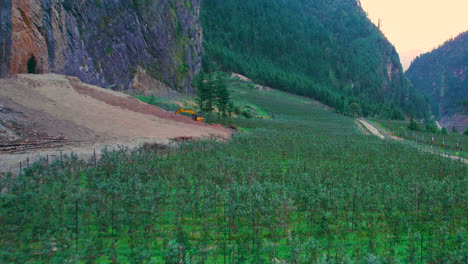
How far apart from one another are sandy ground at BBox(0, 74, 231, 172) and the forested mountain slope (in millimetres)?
101306

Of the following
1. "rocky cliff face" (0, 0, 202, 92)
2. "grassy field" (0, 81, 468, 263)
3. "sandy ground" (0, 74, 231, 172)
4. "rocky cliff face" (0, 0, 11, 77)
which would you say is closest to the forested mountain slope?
"rocky cliff face" (0, 0, 202, 92)

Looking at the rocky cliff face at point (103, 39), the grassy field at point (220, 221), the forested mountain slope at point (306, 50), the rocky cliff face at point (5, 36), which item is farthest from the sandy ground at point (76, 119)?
the forested mountain slope at point (306, 50)

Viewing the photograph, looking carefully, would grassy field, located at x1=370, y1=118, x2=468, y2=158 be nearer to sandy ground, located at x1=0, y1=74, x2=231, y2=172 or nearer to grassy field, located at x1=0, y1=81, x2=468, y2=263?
sandy ground, located at x1=0, y1=74, x2=231, y2=172

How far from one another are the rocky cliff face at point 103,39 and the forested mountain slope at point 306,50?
6464cm

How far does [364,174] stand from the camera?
1634 cm

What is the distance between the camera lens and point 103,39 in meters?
44.8

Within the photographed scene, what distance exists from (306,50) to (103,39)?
137 m

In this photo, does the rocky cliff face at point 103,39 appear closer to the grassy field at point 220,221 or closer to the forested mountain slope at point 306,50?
the grassy field at point 220,221

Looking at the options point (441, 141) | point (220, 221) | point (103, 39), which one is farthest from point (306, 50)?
point (220, 221)

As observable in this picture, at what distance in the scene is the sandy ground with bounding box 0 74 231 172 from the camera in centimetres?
1941

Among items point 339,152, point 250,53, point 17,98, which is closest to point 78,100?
point 17,98

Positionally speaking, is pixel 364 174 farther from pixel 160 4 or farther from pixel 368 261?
pixel 160 4

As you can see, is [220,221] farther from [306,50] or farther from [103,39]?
[306,50]

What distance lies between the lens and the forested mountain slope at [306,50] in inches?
5960
